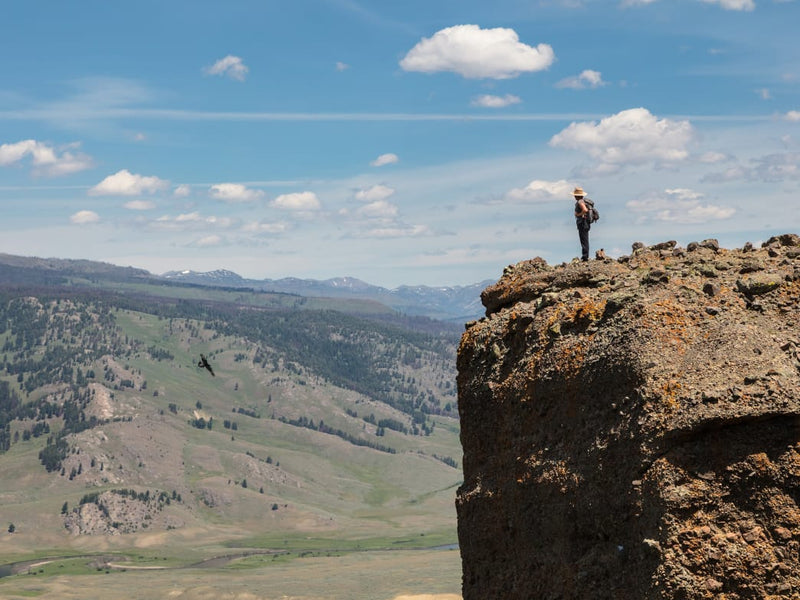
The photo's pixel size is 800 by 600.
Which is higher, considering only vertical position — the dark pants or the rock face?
the dark pants

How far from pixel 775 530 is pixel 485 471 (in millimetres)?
8442

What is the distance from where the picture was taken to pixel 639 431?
1977 centimetres

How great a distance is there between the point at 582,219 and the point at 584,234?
567 mm

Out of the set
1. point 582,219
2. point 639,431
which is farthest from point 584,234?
point 639,431

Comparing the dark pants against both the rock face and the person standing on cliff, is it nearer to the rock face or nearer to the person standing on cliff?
the person standing on cliff

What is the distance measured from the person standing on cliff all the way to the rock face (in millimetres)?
3490

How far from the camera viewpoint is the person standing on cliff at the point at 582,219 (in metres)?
31.2

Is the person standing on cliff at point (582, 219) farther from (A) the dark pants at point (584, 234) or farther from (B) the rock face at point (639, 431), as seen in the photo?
(B) the rock face at point (639, 431)

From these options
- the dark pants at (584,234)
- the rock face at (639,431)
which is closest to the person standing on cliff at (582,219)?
the dark pants at (584,234)

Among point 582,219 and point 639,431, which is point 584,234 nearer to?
point 582,219

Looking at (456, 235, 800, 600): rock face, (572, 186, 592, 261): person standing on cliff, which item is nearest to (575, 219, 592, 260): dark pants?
(572, 186, 592, 261): person standing on cliff

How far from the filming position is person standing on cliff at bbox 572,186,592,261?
31.2 meters

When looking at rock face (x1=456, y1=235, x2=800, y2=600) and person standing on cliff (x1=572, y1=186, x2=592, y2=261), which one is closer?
rock face (x1=456, y1=235, x2=800, y2=600)

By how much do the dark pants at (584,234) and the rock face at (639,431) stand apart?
3.37m
